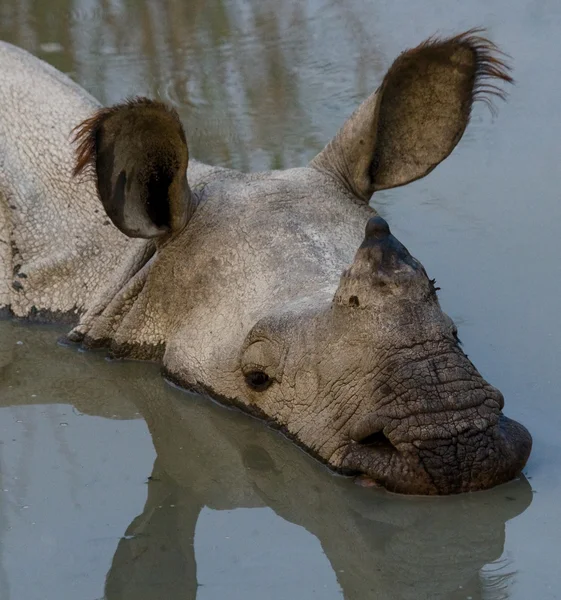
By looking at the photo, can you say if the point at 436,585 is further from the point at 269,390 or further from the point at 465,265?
the point at 465,265

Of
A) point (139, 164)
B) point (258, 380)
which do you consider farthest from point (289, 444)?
point (139, 164)

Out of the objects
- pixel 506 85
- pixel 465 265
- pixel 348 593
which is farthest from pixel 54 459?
pixel 506 85

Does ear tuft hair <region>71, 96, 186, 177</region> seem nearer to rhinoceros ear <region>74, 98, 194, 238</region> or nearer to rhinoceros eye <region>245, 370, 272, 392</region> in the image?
rhinoceros ear <region>74, 98, 194, 238</region>

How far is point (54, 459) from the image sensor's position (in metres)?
5.57

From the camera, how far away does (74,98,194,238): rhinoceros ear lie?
18.7 feet

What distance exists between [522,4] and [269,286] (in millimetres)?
5967

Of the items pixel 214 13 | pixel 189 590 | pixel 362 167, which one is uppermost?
pixel 362 167

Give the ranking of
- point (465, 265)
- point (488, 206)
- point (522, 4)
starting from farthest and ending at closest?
point (522, 4), point (488, 206), point (465, 265)

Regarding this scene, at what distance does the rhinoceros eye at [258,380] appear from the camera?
217 inches

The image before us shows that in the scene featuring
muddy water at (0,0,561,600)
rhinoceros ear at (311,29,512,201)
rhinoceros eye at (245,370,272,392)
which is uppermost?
rhinoceros ear at (311,29,512,201)

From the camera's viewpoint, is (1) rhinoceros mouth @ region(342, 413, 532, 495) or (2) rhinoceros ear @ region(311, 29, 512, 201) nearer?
(1) rhinoceros mouth @ region(342, 413, 532, 495)

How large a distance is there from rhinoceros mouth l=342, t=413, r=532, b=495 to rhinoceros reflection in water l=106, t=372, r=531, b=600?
50 millimetres

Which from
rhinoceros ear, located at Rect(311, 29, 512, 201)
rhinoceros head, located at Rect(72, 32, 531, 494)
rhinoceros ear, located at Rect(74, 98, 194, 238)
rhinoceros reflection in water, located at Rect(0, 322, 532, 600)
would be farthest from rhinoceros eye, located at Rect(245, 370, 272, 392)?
rhinoceros ear, located at Rect(311, 29, 512, 201)

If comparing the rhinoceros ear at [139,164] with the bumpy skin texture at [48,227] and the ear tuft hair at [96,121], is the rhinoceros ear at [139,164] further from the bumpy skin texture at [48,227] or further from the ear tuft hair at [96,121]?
the bumpy skin texture at [48,227]
